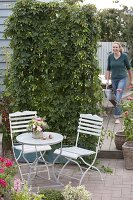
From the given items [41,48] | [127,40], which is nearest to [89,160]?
[41,48]

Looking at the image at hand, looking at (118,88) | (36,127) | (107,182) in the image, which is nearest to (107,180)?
(107,182)

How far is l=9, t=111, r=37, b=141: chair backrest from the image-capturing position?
7078 mm

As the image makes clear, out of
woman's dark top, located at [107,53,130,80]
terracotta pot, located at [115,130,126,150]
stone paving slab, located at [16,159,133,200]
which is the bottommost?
stone paving slab, located at [16,159,133,200]

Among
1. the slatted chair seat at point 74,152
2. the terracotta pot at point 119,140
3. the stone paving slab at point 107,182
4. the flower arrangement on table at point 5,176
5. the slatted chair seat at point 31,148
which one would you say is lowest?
the stone paving slab at point 107,182

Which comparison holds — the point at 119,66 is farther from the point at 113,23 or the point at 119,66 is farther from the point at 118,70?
the point at 113,23

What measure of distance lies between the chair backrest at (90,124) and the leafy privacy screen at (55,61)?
0.34m

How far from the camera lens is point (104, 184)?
6.60m

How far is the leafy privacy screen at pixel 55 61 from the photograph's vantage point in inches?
283

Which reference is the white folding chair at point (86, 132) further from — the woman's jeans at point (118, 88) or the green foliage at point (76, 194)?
the woman's jeans at point (118, 88)

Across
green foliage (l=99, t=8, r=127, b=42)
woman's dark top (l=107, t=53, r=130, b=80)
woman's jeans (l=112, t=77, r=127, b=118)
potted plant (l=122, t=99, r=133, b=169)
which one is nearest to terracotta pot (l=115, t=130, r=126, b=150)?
potted plant (l=122, t=99, r=133, b=169)

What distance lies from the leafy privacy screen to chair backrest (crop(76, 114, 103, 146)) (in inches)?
13.3

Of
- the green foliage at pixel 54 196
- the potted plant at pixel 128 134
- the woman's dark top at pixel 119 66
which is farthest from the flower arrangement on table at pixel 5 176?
the woman's dark top at pixel 119 66

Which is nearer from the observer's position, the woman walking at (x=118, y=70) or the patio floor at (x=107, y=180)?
the patio floor at (x=107, y=180)

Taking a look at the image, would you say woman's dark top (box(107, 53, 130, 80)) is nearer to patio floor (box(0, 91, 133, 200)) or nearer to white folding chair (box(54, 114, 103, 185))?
patio floor (box(0, 91, 133, 200))
